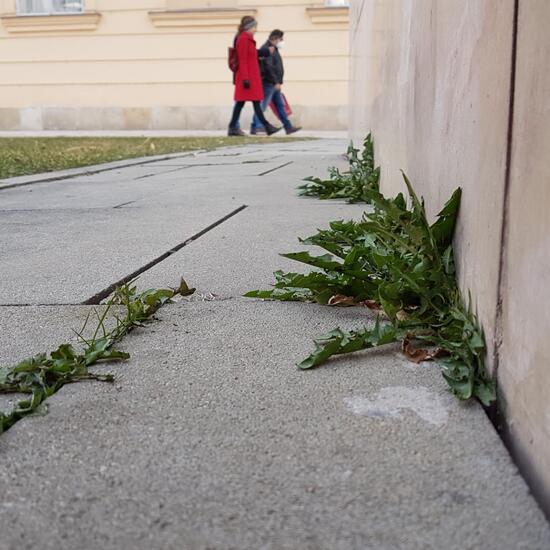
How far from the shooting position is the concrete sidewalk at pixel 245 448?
0.83 meters

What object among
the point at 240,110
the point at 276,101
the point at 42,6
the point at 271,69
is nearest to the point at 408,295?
the point at 240,110

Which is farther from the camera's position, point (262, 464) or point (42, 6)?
point (42, 6)

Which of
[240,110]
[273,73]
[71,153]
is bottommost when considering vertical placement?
[71,153]

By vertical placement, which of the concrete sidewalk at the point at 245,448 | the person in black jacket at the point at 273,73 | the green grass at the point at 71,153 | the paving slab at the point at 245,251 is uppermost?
the person in black jacket at the point at 273,73

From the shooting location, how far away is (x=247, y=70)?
11172mm

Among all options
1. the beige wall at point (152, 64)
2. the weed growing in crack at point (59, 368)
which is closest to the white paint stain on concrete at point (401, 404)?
the weed growing in crack at point (59, 368)

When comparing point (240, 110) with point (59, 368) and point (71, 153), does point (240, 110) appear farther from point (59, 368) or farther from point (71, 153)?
point (59, 368)

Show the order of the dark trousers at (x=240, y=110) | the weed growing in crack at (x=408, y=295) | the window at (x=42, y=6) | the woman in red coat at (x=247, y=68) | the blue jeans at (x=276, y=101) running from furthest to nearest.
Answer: the window at (x=42, y=6), the blue jeans at (x=276, y=101), the dark trousers at (x=240, y=110), the woman in red coat at (x=247, y=68), the weed growing in crack at (x=408, y=295)

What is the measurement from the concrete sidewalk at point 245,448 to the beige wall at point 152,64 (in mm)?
12836

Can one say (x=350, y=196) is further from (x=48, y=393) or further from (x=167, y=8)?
(x=167, y=8)

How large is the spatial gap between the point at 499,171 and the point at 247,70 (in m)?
10.4

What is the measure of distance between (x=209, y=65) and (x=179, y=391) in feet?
45.7

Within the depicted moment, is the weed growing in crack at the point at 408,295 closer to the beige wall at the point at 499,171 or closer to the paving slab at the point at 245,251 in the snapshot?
the beige wall at the point at 499,171

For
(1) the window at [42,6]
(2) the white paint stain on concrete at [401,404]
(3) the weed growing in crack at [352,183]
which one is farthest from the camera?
(1) the window at [42,6]
